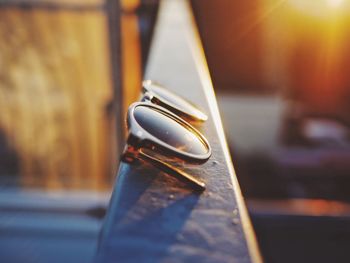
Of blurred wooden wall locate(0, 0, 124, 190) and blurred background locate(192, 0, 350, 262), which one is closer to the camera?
blurred wooden wall locate(0, 0, 124, 190)

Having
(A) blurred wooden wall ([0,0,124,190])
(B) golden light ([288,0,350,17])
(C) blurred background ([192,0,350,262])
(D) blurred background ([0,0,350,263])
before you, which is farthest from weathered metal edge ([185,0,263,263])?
(B) golden light ([288,0,350,17])

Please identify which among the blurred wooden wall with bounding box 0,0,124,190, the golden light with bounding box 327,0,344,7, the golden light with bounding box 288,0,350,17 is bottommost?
the blurred wooden wall with bounding box 0,0,124,190

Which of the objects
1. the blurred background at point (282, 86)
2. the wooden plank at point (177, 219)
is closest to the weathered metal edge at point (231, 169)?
the wooden plank at point (177, 219)

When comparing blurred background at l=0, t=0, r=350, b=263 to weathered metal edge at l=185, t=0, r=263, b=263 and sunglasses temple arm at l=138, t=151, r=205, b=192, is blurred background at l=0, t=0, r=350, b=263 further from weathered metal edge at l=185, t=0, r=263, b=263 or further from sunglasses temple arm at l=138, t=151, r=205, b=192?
sunglasses temple arm at l=138, t=151, r=205, b=192

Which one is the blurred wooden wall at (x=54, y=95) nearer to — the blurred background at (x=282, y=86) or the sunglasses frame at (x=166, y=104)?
the blurred background at (x=282, y=86)

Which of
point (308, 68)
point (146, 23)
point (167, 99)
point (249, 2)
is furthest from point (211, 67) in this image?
point (167, 99)

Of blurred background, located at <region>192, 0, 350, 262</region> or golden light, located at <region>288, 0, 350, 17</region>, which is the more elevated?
golden light, located at <region>288, 0, 350, 17</region>

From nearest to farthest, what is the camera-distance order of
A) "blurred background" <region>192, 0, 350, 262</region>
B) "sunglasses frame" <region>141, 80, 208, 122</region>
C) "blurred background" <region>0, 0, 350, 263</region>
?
"sunglasses frame" <region>141, 80, 208, 122</region>, "blurred background" <region>0, 0, 350, 263</region>, "blurred background" <region>192, 0, 350, 262</region>
